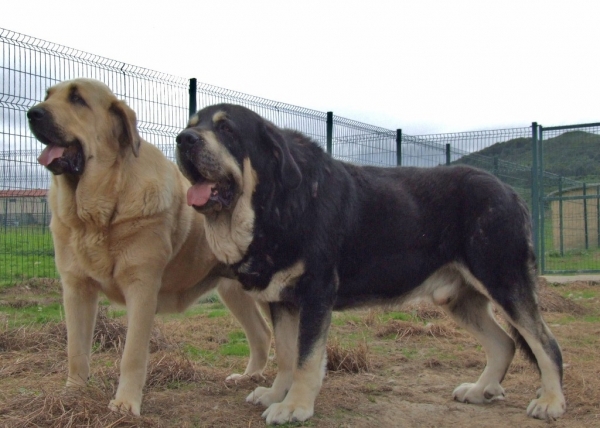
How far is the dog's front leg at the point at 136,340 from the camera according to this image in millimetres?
3467

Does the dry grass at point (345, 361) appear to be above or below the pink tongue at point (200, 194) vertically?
below

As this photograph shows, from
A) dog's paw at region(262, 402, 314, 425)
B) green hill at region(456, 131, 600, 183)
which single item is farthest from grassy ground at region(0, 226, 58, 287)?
green hill at region(456, 131, 600, 183)

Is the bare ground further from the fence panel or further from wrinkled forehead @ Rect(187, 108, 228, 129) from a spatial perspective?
the fence panel

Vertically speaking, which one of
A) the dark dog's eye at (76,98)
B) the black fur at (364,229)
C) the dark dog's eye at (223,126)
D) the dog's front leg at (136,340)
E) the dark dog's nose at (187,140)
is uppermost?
the dark dog's eye at (76,98)

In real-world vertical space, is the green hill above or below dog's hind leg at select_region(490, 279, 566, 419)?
above

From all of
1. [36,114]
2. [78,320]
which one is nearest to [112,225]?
[78,320]

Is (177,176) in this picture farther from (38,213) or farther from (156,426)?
(38,213)

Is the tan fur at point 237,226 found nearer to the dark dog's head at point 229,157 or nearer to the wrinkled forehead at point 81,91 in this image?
the dark dog's head at point 229,157

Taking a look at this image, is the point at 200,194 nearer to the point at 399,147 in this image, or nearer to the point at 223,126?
the point at 223,126

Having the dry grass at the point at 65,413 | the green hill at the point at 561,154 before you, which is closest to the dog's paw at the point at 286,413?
the dry grass at the point at 65,413

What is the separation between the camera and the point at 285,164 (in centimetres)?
362

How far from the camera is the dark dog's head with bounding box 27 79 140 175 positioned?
11.3ft

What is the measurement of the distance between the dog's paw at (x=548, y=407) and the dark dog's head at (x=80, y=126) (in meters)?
2.91

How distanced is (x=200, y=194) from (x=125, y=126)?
0.76 meters
